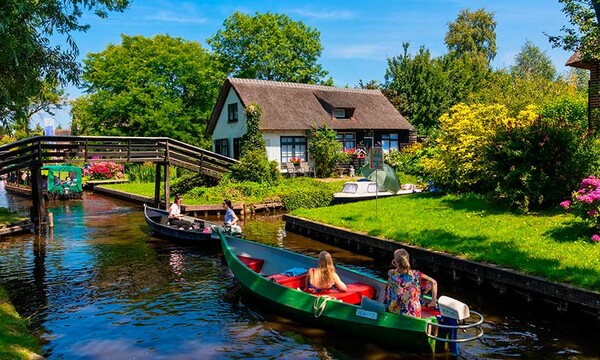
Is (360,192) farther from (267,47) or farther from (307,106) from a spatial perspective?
(267,47)

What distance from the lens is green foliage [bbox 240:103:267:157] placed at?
35.8 m

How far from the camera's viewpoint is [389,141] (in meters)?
44.2

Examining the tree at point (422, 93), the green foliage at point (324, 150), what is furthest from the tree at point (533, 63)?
the green foliage at point (324, 150)

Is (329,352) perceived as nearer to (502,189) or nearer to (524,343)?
(524,343)

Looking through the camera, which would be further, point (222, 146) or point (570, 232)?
point (222, 146)

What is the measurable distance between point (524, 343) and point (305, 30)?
51857 millimetres

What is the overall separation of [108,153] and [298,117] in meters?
16.4

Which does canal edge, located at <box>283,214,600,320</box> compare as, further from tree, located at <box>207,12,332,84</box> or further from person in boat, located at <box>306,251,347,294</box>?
→ tree, located at <box>207,12,332,84</box>

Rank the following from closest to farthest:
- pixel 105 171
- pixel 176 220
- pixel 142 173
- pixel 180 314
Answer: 1. pixel 180 314
2. pixel 176 220
3. pixel 142 173
4. pixel 105 171

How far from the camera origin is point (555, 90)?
1636 inches

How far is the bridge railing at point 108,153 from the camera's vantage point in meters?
24.6

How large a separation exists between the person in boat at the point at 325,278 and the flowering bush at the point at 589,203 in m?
7.15

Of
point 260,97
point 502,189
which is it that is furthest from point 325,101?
point 502,189

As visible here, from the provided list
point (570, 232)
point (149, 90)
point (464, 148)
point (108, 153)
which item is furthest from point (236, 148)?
point (570, 232)
